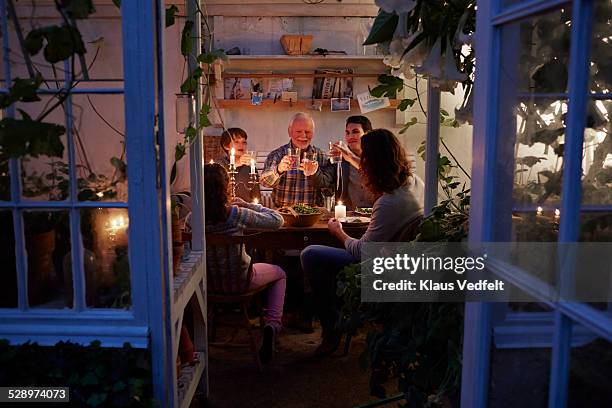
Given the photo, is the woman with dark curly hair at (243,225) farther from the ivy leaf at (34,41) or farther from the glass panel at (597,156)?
the glass panel at (597,156)

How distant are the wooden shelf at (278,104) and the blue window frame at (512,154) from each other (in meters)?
4.22

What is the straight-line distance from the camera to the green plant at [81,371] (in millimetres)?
1453

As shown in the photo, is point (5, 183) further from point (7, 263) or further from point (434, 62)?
point (434, 62)

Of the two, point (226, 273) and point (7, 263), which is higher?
point (7, 263)

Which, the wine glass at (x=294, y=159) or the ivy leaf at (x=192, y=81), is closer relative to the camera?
the ivy leaf at (x=192, y=81)

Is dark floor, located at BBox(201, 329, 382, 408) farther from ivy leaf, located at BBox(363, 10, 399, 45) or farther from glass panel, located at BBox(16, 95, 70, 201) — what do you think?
ivy leaf, located at BBox(363, 10, 399, 45)

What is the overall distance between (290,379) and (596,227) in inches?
96.5

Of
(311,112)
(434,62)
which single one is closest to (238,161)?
(311,112)

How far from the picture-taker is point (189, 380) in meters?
2.20

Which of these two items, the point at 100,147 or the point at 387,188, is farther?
the point at 387,188

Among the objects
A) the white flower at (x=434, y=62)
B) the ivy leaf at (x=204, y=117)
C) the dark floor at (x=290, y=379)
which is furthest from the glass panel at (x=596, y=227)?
the dark floor at (x=290, y=379)

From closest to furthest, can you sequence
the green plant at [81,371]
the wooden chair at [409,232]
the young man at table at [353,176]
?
1. the green plant at [81,371]
2. the wooden chair at [409,232]
3. the young man at table at [353,176]

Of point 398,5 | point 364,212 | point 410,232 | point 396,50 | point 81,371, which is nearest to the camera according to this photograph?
point 81,371

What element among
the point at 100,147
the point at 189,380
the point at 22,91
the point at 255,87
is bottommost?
the point at 189,380
